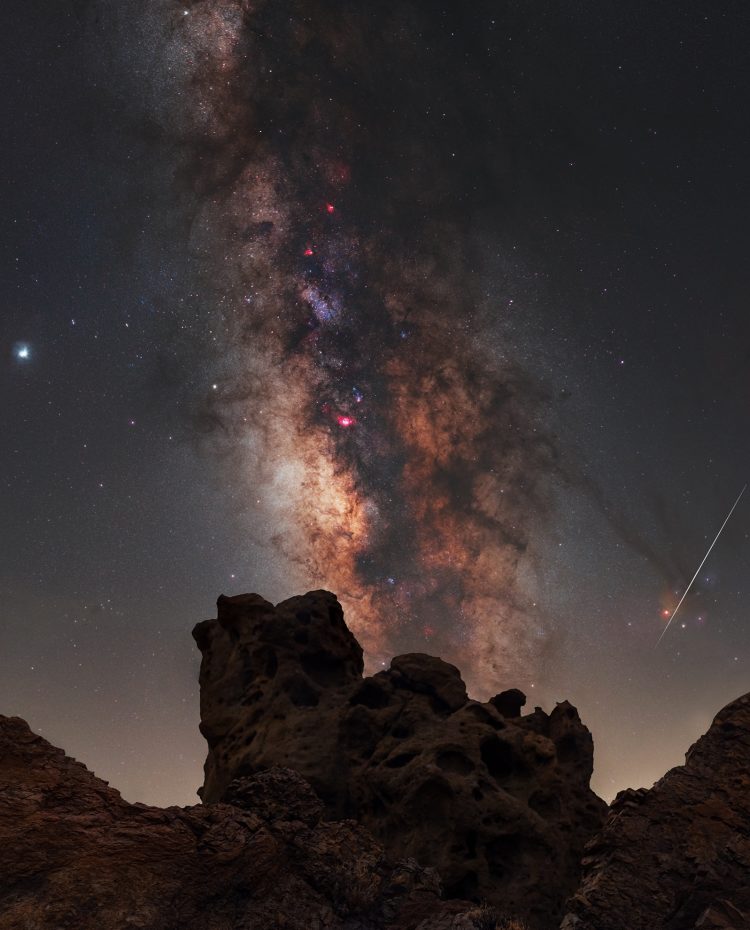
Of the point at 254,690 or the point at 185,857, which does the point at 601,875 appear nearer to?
the point at 185,857

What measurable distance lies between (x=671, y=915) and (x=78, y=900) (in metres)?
5.62

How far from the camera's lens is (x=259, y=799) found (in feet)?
23.0

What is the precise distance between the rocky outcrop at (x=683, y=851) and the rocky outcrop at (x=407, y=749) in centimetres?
308

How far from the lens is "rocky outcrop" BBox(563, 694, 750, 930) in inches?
229

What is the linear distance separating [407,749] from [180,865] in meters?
7.32

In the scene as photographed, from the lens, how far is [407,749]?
11898mm

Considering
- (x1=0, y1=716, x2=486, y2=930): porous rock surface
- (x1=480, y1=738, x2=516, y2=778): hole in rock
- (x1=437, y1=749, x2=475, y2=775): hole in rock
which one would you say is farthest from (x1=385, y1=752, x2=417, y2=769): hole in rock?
(x1=0, y1=716, x2=486, y2=930): porous rock surface

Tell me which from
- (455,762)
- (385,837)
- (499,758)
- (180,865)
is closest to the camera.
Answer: (180,865)

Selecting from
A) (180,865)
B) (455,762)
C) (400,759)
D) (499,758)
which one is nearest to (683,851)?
(180,865)

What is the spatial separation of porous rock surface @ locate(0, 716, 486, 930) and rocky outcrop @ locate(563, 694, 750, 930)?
148 centimetres

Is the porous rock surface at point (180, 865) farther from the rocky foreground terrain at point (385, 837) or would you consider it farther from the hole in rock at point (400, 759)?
the hole in rock at point (400, 759)

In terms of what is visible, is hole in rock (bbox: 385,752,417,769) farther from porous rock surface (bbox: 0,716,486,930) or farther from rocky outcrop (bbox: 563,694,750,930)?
rocky outcrop (bbox: 563,694,750,930)

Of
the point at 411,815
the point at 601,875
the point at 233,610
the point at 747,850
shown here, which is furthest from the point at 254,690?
the point at 747,850

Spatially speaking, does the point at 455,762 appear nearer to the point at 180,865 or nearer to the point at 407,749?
the point at 407,749
